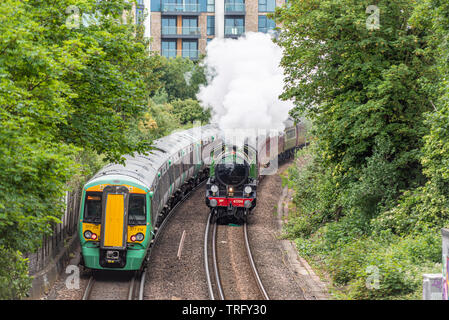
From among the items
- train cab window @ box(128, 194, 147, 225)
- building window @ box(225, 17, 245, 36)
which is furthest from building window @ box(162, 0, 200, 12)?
train cab window @ box(128, 194, 147, 225)

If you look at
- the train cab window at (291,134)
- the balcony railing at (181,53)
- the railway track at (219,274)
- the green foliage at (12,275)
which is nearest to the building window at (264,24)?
the balcony railing at (181,53)

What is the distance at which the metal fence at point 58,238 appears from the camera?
1343cm

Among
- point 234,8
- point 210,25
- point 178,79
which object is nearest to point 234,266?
point 178,79

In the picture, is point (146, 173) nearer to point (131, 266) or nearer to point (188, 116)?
point (131, 266)

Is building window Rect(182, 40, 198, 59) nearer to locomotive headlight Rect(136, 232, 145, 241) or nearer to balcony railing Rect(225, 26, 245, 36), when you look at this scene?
balcony railing Rect(225, 26, 245, 36)

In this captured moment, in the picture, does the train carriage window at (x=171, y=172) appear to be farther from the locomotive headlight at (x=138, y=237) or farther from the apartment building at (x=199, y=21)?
the apartment building at (x=199, y=21)

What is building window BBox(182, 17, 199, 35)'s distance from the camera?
53.1 metres

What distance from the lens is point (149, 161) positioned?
18250 millimetres

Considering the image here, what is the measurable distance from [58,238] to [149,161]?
14.1 feet

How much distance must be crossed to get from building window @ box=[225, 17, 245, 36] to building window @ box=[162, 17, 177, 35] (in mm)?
5517

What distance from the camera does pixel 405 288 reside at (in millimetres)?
11828

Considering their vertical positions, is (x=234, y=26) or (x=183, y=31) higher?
(x=234, y=26)

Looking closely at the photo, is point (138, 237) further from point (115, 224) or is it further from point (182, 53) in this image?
point (182, 53)

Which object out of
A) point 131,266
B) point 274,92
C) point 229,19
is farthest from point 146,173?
point 229,19
